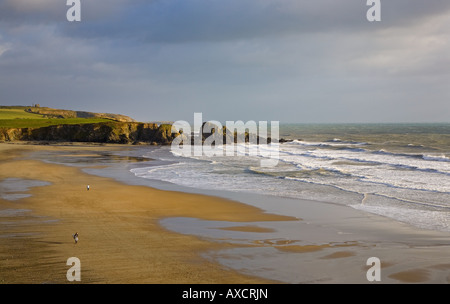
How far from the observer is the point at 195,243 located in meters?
13.6

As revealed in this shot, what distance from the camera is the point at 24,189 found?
78.4 ft

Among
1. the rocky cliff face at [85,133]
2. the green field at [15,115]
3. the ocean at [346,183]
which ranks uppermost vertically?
the green field at [15,115]

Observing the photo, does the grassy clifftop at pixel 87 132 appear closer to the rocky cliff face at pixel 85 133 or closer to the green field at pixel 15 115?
the rocky cliff face at pixel 85 133

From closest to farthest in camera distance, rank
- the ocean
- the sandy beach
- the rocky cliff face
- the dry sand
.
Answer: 1. the dry sand
2. the sandy beach
3. the ocean
4. the rocky cliff face

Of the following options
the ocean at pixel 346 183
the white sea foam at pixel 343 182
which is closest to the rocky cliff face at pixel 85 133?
the ocean at pixel 346 183

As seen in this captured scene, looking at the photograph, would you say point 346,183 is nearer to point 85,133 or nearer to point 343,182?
point 343,182

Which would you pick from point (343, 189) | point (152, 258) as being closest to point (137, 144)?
point (343, 189)

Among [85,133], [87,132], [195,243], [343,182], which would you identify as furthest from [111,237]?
[85,133]

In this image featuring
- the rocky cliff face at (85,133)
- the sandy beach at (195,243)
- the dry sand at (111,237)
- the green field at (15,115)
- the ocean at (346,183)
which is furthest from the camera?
the green field at (15,115)

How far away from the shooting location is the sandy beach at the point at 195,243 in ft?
34.7

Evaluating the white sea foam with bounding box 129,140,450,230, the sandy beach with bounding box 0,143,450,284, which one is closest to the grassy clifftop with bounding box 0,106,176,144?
the white sea foam with bounding box 129,140,450,230

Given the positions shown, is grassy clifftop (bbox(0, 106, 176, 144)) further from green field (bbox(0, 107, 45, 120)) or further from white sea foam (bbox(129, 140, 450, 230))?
white sea foam (bbox(129, 140, 450, 230))

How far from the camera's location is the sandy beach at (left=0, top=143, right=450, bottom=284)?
10570 millimetres
